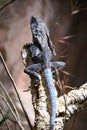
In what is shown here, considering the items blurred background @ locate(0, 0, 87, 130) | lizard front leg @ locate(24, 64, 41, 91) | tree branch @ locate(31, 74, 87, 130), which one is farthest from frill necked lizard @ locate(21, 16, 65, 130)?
blurred background @ locate(0, 0, 87, 130)

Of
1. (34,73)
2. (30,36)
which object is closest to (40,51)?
(34,73)

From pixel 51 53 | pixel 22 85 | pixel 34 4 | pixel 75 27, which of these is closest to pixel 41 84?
pixel 51 53

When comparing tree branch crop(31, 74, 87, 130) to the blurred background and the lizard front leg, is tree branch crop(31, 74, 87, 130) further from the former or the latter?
the blurred background

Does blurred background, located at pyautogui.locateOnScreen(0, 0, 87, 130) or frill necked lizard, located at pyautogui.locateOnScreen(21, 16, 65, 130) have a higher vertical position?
→ frill necked lizard, located at pyautogui.locateOnScreen(21, 16, 65, 130)

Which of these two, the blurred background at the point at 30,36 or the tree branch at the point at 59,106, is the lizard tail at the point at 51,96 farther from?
the blurred background at the point at 30,36

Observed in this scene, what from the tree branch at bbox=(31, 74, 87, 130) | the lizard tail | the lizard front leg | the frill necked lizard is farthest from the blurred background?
the tree branch at bbox=(31, 74, 87, 130)

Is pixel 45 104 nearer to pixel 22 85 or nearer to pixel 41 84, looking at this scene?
pixel 41 84

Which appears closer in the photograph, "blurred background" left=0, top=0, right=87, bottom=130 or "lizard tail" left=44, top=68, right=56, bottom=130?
"lizard tail" left=44, top=68, right=56, bottom=130

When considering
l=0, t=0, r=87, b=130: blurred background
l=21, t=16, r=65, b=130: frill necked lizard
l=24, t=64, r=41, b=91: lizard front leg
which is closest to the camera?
l=24, t=64, r=41, b=91: lizard front leg

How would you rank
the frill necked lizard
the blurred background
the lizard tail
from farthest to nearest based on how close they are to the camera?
1. the blurred background
2. the frill necked lizard
3. the lizard tail
